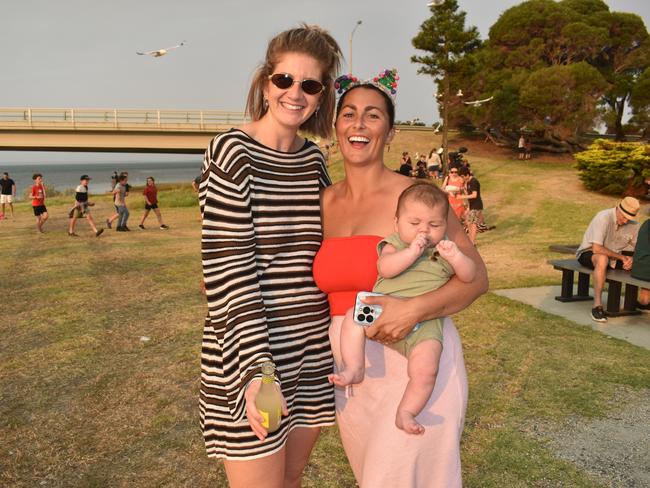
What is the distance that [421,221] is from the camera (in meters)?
2.21

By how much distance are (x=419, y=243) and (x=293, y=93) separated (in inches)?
30.6

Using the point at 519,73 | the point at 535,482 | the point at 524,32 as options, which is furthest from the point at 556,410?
the point at 524,32

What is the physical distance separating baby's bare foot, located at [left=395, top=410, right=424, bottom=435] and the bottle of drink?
51cm

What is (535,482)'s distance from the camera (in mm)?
3818

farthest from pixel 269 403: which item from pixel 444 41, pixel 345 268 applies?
pixel 444 41

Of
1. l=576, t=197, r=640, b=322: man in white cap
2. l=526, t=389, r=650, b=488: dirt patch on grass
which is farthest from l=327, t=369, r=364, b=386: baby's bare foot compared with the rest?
l=576, t=197, r=640, b=322: man in white cap

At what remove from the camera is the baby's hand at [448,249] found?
84.4 inches

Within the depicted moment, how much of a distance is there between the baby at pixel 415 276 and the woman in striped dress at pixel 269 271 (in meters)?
0.19

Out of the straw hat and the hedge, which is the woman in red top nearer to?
the straw hat

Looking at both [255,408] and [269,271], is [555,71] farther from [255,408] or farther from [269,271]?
[255,408]

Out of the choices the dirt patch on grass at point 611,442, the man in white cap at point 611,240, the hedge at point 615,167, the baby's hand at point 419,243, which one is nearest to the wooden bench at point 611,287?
the man in white cap at point 611,240

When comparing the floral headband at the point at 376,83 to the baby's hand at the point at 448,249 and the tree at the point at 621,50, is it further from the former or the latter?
the tree at the point at 621,50

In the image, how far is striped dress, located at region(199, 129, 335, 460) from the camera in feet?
6.43

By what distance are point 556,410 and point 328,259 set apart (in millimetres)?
3690
